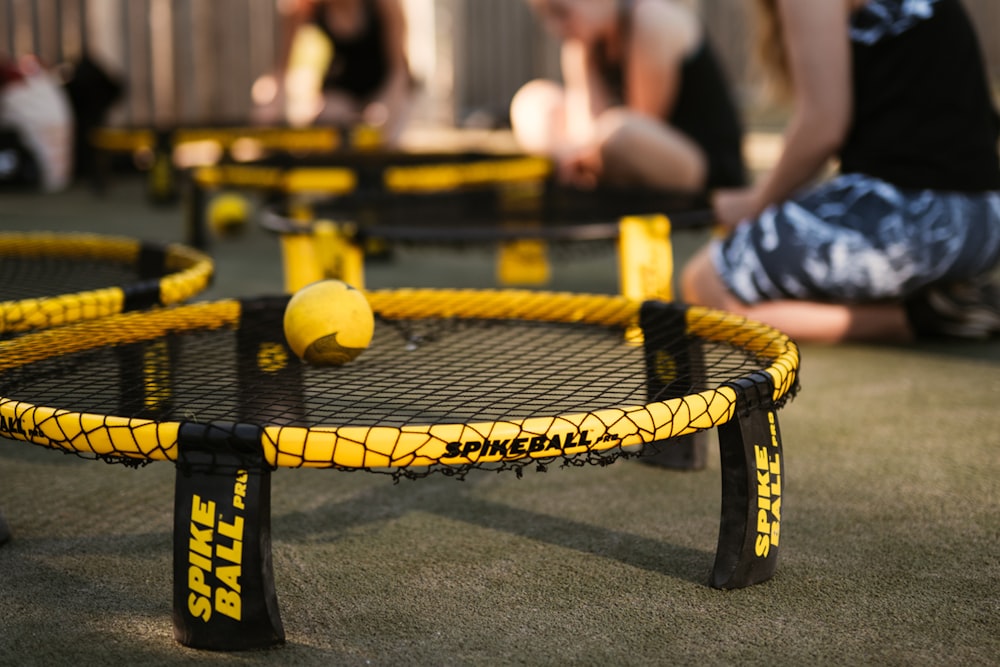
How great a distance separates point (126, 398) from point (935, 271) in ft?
5.18

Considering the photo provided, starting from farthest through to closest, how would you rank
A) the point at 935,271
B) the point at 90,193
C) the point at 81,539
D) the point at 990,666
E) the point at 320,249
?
the point at 90,193, the point at 320,249, the point at 935,271, the point at 81,539, the point at 990,666

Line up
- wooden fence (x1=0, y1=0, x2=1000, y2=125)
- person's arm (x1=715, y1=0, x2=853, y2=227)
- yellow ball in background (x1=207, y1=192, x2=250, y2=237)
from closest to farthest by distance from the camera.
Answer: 1. person's arm (x1=715, y1=0, x2=853, y2=227)
2. yellow ball in background (x1=207, y1=192, x2=250, y2=237)
3. wooden fence (x1=0, y1=0, x2=1000, y2=125)

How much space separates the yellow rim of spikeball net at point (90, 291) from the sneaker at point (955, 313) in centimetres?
140

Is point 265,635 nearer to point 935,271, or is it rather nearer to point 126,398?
point 126,398

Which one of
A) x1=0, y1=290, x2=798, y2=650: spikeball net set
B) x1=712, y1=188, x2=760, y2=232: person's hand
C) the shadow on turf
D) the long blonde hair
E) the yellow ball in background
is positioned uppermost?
the long blonde hair

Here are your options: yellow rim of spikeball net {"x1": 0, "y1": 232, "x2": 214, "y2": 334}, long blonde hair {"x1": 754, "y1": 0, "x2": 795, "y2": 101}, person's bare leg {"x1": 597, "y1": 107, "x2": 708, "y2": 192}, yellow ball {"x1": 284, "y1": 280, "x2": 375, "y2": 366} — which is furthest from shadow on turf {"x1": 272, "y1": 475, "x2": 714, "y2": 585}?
person's bare leg {"x1": 597, "y1": 107, "x2": 708, "y2": 192}

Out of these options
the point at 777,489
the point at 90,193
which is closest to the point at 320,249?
the point at 777,489

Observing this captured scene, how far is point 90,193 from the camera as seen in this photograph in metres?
5.80

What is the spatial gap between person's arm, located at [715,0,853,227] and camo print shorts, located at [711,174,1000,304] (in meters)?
0.08

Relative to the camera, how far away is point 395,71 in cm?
530

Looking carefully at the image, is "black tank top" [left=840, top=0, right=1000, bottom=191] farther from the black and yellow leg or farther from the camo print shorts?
the black and yellow leg

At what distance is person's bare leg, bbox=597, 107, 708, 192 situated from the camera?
11.3ft

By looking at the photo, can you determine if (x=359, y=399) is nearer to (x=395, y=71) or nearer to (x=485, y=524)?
(x=485, y=524)

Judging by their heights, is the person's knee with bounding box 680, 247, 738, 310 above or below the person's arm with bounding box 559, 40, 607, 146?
below
